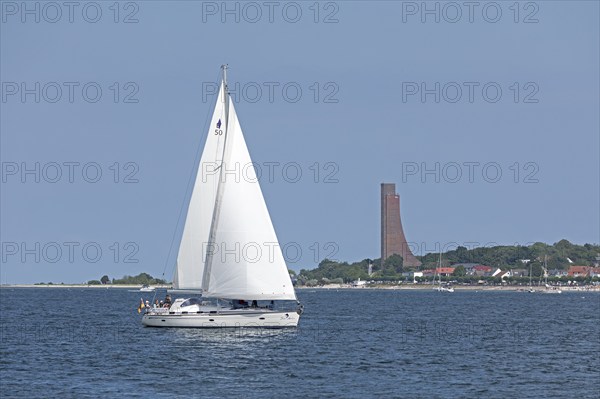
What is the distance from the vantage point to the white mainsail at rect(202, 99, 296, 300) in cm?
7806

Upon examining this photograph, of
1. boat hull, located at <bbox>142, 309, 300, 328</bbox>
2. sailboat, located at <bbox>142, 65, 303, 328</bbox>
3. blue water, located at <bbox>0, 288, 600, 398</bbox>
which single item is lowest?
blue water, located at <bbox>0, 288, 600, 398</bbox>

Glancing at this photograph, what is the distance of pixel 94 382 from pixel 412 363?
58.8 feet

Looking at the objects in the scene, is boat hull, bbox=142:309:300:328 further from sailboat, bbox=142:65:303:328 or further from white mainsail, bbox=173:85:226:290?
white mainsail, bbox=173:85:226:290

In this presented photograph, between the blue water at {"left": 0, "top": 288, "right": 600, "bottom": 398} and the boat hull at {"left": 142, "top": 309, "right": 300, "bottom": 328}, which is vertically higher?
the boat hull at {"left": 142, "top": 309, "right": 300, "bottom": 328}

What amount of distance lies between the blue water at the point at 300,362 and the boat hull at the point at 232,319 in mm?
590

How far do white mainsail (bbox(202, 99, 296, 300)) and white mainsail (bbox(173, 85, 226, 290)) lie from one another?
80 cm

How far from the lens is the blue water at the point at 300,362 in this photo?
50688 millimetres

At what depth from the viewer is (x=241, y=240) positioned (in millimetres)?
78438

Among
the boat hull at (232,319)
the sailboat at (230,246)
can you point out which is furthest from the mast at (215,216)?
the boat hull at (232,319)

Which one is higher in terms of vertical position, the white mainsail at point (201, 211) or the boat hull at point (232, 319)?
the white mainsail at point (201, 211)

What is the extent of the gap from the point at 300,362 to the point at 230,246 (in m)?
17.8

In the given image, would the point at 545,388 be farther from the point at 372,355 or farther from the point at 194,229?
the point at 194,229

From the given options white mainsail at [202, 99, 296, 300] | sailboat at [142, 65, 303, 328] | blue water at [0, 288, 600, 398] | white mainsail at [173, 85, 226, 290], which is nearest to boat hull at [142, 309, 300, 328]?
sailboat at [142, 65, 303, 328]

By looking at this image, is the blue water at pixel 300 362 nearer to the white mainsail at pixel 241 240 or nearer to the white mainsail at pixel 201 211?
the white mainsail at pixel 241 240
